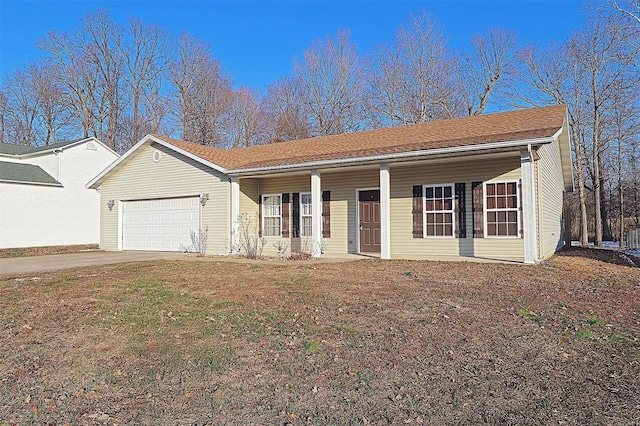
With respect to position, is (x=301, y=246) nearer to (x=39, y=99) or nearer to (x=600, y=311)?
(x=600, y=311)

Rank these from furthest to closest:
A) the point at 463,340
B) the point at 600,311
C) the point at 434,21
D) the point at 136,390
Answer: the point at 434,21, the point at 600,311, the point at 463,340, the point at 136,390

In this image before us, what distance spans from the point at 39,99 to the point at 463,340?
3816 centimetres

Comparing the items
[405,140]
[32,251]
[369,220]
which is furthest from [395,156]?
[32,251]

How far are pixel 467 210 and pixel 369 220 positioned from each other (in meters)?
2.97

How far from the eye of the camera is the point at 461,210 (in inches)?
470

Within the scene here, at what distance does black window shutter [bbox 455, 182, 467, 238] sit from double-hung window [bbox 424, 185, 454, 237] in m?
0.16

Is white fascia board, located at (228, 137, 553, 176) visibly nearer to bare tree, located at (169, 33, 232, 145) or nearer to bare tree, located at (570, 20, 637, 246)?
bare tree, located at (570, 20, 637, 246)

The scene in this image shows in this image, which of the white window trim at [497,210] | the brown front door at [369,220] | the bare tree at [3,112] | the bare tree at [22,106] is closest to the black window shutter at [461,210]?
the white window trim at [497,210]


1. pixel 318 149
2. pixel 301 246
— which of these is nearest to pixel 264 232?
pixel 301 246

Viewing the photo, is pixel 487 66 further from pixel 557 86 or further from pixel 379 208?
pixel 379 208

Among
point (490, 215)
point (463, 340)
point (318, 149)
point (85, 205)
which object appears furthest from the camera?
point (85, 205)

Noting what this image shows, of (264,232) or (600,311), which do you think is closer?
(600,311)

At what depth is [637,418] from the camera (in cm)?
284

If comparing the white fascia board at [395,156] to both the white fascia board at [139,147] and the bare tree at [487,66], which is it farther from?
the bare tree at [487,66]
